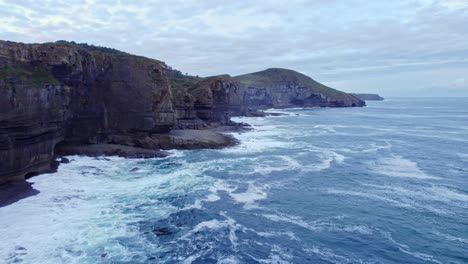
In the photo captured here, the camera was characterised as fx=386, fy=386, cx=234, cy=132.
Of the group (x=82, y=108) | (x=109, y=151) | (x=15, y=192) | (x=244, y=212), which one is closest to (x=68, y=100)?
(x=82, y=108)

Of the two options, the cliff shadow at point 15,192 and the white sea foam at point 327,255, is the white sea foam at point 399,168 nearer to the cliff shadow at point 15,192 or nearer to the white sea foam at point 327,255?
the white sea foam at point 327,255

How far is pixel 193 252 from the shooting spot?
27.2 metres

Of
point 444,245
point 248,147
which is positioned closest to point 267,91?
point 248,147

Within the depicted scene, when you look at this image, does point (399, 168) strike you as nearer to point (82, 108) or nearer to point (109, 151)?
point (109, 151)

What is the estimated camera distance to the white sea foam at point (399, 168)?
4850 cm

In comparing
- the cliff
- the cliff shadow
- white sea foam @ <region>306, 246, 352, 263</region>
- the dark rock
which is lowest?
white sea foam @ <region>306, 246, 352, 263</region>

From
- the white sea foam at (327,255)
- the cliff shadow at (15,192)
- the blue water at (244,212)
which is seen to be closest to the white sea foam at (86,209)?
the blue water at (244,212)

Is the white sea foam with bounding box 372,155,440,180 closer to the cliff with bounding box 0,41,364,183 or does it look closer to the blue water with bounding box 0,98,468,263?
the blue water with bounding box 0,98,468,263

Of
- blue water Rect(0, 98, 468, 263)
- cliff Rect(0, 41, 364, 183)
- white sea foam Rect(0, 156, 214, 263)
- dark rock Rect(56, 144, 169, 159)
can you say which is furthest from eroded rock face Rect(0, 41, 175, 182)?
blue water Rect(0, 98, 468, 263)

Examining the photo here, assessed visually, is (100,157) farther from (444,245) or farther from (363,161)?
(444,245)

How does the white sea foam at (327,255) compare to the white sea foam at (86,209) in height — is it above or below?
below

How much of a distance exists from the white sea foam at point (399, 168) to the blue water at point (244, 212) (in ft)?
0.79

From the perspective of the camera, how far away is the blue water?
1061 inches

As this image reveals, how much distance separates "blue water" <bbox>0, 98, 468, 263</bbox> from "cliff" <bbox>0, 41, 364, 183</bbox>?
13.5 ft
